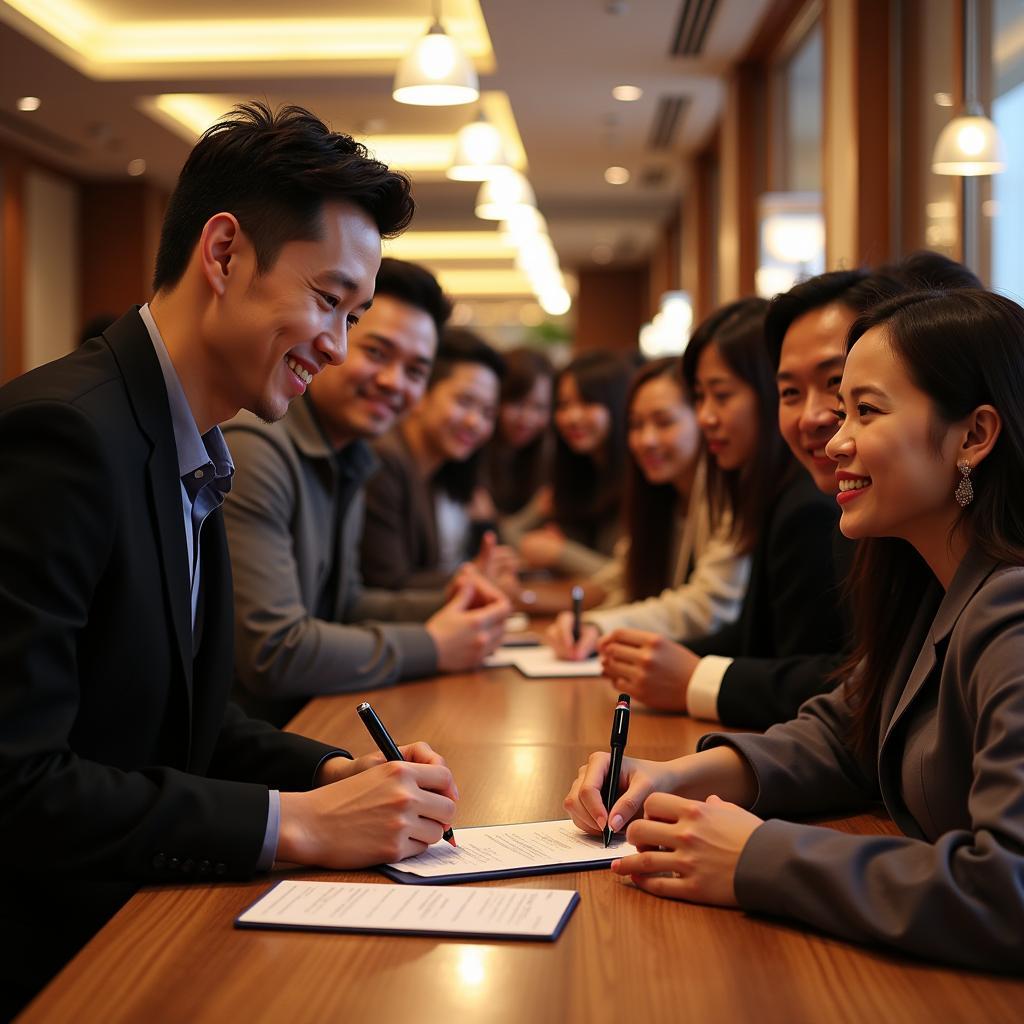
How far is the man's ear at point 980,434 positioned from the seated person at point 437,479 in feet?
8.17

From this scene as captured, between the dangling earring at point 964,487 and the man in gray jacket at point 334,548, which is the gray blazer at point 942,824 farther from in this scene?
the man in gray jacket at point 334,548

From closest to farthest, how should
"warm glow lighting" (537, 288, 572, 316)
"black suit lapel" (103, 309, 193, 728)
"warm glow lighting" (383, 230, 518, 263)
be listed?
"black suit lapel" (103, 309, 193, 728), "warm glow lighting" (537, 288, 572, 316), "warm glow lighting" (383, 230, 518, 263)

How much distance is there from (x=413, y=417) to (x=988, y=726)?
12.1ft

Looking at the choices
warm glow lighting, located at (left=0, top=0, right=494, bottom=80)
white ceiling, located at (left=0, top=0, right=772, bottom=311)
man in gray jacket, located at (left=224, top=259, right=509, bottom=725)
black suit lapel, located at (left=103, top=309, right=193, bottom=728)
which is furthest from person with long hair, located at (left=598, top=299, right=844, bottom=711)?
warm glow lighting, located at (left=0, top=0, right=494, bottom=80)

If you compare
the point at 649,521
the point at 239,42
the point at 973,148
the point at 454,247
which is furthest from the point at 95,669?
the point at 454,247

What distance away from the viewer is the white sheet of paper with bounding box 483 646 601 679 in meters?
2.81

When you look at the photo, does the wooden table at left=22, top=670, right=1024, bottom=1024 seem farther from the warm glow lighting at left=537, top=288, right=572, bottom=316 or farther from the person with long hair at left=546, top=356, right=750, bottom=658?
the warm glow lighting at left=537, top=288, right=572, bottom=316

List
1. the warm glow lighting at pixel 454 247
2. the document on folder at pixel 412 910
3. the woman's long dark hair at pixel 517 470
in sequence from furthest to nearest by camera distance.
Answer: the warm glow lighting at pixel 454 247 → the woman's long dark hair at pixel 517 470 → the document on folder at pixel 412 910

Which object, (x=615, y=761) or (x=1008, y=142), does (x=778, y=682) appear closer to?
(x=615, y=761)

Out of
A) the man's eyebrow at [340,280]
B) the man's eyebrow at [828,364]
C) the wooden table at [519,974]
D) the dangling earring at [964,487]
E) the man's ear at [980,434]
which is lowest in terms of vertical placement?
the wooden table at [519,974]

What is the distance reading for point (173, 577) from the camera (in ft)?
4.97

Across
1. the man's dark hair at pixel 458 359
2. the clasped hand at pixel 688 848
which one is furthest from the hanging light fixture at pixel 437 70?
the clasped hand at pixel 688 848

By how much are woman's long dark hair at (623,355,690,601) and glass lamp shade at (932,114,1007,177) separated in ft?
3.33

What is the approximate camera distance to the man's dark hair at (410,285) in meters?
3.10
